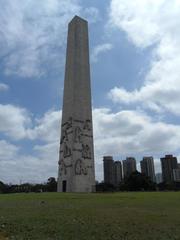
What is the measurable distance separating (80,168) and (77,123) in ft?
22.2

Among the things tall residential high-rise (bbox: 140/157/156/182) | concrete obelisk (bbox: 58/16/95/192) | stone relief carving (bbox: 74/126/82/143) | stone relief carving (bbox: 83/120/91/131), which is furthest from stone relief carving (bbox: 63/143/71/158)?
tall residential high-rise (bbox: 140/157/156/182)

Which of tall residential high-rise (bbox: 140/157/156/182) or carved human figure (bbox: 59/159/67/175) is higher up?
tall residential high-rise (bbox: 140/157/156/182)

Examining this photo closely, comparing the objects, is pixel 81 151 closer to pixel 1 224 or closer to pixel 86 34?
pixel 86 34

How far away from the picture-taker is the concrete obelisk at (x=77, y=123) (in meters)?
43.1

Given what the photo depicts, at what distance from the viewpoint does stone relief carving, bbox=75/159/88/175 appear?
4303cm

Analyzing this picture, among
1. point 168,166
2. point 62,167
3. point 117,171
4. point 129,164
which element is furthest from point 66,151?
point 168,166

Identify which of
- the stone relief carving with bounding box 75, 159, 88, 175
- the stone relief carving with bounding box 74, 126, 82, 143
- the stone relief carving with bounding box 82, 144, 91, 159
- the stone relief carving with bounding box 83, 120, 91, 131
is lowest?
the stone relief carving with bounding box 75, 159, 88, 175

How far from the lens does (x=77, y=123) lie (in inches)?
1759

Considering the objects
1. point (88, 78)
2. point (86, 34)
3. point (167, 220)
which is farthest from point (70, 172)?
point (167, 220)

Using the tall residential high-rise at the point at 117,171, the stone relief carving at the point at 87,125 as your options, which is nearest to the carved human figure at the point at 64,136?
the stone relief carving at the point at 87,125

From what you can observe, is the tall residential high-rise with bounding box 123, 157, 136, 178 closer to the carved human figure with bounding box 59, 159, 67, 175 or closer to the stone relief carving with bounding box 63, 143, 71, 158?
the carved human figure with bounding box 59, 159, 67, 175

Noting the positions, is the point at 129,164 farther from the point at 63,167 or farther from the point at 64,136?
the point at 63,167

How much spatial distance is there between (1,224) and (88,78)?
3940 cm

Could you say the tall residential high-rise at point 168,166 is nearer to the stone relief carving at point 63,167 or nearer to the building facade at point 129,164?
the building facade at point 129,164
